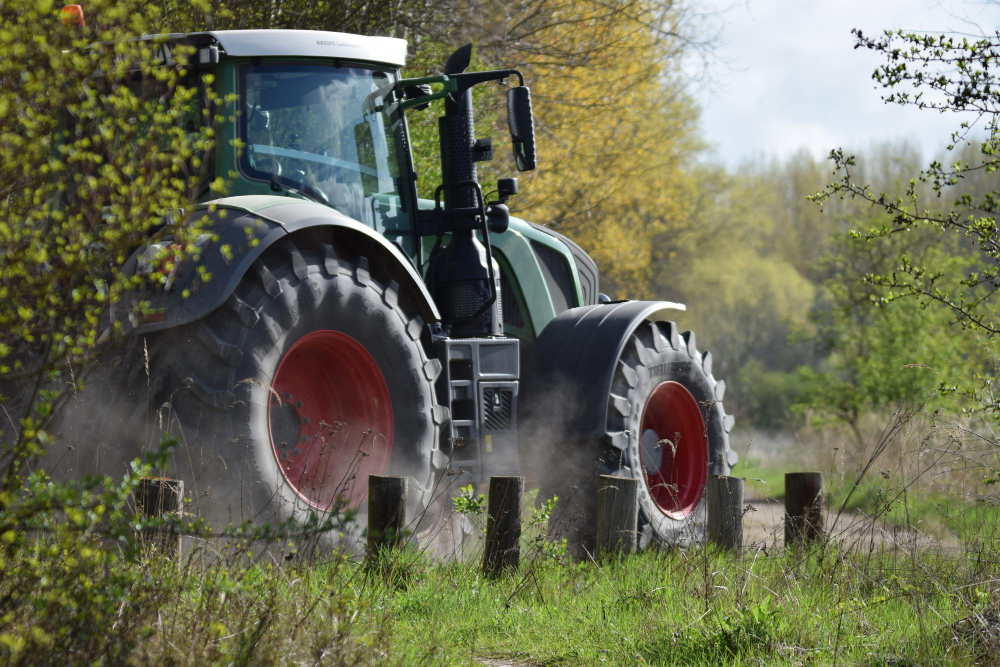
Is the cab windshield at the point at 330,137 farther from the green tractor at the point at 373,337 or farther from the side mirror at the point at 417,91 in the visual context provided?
the side mirror at the point at 417,91

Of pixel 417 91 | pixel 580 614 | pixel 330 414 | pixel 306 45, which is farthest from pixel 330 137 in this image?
pixel 580 614

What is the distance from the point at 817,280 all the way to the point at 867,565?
47.5 metres

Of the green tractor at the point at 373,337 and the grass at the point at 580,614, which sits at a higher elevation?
the green tractor at the point at 373,337

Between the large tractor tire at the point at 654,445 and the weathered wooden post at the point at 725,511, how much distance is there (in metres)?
0.14

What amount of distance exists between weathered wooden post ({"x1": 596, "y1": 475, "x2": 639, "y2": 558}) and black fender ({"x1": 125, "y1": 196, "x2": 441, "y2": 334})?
5.01 ft

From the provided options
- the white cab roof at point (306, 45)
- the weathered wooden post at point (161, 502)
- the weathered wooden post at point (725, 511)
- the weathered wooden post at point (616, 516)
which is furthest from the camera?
the weathered wooden post at point (725, 511)

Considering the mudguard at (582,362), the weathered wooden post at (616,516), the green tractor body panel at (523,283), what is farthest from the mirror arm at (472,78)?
the weathered wooden post at (616,516)

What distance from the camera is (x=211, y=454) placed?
→ 462 centimetres

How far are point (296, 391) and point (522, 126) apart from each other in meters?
2.04

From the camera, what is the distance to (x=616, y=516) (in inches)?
215

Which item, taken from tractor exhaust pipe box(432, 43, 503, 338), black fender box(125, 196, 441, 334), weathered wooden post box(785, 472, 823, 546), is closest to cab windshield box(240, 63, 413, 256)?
tractor exhaust pipe box(432, 43, 503, 338)

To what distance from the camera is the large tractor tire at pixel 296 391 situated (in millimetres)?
4637

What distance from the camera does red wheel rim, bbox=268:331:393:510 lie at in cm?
509

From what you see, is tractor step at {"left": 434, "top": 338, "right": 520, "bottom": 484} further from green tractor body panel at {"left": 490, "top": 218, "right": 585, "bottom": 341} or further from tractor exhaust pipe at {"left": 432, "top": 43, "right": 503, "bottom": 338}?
green tractor body panel at {"left": 490, "top": 218, "right": 585, "bottom": 341}
